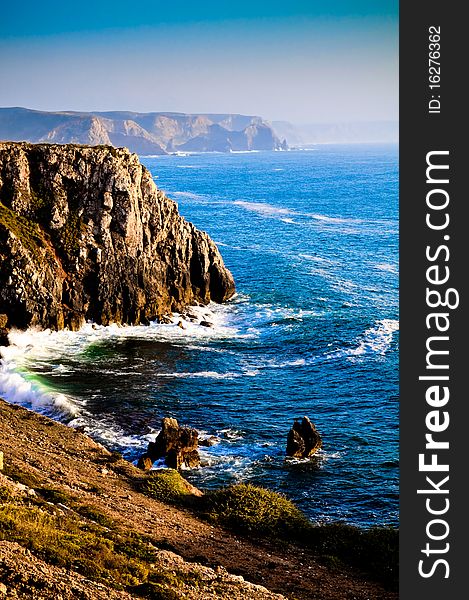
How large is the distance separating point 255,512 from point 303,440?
396 inches

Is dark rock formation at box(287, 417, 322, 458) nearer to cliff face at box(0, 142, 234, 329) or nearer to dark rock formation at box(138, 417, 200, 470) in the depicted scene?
dark rock formation at box(138, 417, 200, 470)

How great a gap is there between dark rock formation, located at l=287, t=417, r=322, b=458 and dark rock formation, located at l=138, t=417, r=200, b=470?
20.2 ft

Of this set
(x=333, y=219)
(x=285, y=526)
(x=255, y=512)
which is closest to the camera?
(x=285, y=526)

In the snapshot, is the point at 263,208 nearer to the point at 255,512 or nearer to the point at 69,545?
the point at 255,512

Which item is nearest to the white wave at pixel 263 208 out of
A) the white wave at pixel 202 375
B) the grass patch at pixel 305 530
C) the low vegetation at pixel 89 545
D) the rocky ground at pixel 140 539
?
the white wave at pixel 202 375

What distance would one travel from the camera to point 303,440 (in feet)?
141

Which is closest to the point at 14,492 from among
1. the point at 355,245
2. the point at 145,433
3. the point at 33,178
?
A: the point at 145,433

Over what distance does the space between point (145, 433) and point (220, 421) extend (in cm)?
562

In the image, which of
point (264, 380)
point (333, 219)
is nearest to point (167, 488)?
point (264, 380)

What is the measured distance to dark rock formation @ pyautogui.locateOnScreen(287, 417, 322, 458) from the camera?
4284cm

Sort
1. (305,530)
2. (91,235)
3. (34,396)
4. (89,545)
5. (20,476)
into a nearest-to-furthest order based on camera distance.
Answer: (89,545)
(20,476)
(305,530)
(34,396)
(91,235)

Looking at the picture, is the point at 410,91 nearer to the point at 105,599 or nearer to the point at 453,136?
the point at 453,136

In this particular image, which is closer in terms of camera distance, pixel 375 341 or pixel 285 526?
pixel 285 526

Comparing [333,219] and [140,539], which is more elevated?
[333,219]
